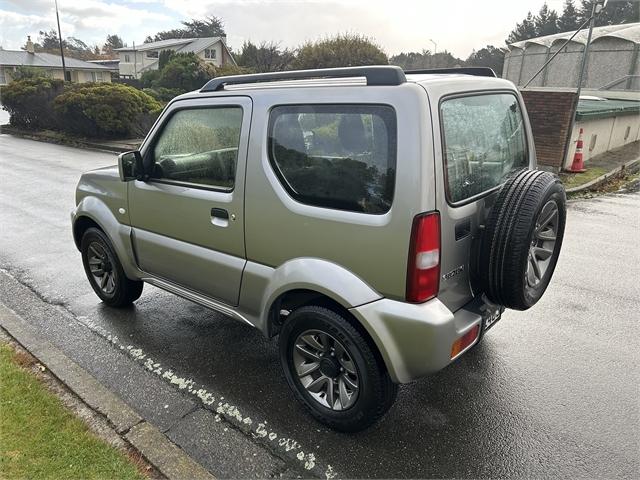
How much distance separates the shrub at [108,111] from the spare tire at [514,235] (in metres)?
18.1

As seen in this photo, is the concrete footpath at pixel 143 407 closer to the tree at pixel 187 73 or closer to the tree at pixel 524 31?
the tree at pixel 187 73

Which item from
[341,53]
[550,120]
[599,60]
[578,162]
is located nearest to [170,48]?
[341,53]

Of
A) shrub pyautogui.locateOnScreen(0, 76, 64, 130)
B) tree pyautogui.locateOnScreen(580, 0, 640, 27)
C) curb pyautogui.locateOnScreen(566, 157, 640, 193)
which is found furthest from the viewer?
tree pyautogui.locateOnScreen(580, 0, 640, 27)

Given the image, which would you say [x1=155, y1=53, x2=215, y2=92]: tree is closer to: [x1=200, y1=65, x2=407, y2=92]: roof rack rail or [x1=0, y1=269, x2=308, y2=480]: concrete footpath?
[x1=0, y1=269, x2=308, y2=480]: concrete footpath

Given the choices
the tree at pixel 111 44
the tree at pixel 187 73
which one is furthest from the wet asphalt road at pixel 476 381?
the tree at pixel 111 44

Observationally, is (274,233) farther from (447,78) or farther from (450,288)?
(447,78)

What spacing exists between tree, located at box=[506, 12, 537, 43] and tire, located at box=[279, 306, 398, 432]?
7054 cm

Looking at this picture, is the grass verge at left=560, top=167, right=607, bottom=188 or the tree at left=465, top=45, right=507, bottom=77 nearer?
the grass verge at left=560, top=167, right=607, bottom=188

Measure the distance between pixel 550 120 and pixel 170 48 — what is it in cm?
5213

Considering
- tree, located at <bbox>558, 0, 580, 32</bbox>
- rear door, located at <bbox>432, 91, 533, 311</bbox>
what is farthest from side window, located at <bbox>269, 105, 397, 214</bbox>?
tree, located at <bbox>558, 0, 580, 32</bbox>

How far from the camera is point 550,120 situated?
34.1 feet

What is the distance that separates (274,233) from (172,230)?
1.03 metres

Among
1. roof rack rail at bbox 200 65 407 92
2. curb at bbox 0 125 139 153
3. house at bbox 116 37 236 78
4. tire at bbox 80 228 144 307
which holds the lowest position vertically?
curb at bbox 0 125 139 153

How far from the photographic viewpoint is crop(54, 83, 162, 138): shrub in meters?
18.0
